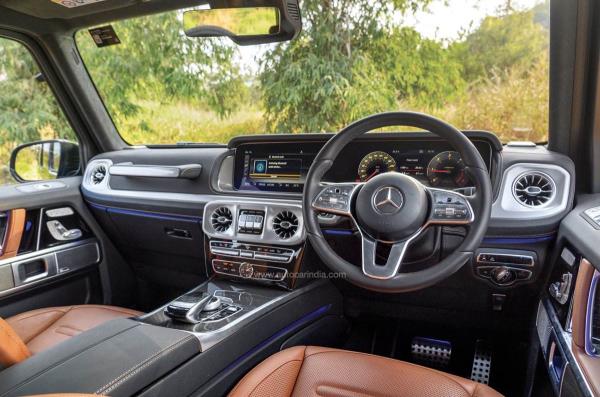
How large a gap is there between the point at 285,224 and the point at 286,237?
0.19 ft

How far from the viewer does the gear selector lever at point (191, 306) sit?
152 cm

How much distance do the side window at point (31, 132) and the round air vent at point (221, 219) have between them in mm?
1395

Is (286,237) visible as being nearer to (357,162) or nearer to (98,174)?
(357,162)

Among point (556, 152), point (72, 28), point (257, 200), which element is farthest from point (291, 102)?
point (556, 152)

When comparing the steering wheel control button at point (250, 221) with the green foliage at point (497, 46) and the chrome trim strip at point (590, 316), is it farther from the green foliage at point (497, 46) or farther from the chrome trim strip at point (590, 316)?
the green foliage at point (497, 46)

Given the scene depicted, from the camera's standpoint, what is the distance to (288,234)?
6.22ft

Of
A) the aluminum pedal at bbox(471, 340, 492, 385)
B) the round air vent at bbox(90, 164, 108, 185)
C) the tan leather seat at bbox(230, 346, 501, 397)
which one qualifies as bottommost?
the aluminum pedal at bbox(471, 340, 492, 385)

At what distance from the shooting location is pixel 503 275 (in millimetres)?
1723

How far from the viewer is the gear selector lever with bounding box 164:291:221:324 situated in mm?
1524

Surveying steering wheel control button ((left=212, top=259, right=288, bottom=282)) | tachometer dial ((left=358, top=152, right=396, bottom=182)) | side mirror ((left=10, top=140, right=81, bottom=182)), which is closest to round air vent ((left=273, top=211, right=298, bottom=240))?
steering wheel control button ((left=212, top=259, right=288, bottom=282))

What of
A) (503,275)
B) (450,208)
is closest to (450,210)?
(450,208)

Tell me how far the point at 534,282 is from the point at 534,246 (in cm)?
17

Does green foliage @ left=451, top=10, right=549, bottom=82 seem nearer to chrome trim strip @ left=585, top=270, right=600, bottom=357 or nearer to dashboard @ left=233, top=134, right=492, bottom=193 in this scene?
dashboard @ left=233, top=134, right=492, bottom=193

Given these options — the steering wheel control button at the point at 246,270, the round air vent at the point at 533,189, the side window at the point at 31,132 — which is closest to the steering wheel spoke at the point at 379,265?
the round air vent at the point at 533,189
